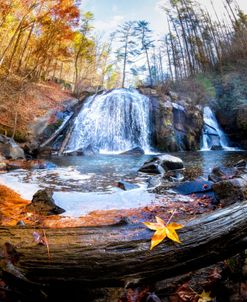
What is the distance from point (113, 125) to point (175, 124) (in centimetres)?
402

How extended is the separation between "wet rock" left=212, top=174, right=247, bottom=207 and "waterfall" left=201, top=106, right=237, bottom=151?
13.0 meters

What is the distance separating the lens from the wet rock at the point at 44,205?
14.3 feet

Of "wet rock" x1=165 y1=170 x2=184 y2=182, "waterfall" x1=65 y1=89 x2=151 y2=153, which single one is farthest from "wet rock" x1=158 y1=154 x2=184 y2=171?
"waterfall" x1=65 y1=89 x2=151 y2=153

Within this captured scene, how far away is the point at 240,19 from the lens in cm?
3027

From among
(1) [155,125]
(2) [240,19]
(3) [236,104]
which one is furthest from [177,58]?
(1) [155,125]

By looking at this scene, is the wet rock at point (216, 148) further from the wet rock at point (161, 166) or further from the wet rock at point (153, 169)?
the wet rock at point (153, 169)

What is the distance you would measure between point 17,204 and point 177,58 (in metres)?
34.2

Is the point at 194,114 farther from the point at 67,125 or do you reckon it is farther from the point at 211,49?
the point at 211,49

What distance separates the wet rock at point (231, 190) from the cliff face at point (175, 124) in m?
11.4

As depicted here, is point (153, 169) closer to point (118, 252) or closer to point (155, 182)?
point (155, 182)

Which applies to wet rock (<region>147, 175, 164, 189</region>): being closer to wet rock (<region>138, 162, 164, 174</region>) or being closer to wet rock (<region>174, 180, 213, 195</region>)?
wet rock (<region>174, 180, 213, 195</region>)

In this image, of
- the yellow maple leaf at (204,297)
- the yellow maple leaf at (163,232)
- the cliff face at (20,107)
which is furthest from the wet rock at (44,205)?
the cliff face at (20,107)

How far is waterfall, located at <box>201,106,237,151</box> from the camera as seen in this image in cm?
1742

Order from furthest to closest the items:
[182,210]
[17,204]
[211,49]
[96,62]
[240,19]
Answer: [96,62] < [211,49] < [240,19] < [17,204] < [182,210]
